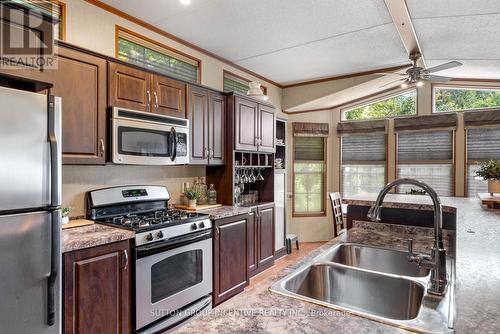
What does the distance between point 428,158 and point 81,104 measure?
5.05m

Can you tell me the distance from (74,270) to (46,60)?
137cm

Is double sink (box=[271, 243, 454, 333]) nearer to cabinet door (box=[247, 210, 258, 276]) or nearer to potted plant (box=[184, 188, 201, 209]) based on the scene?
potted plant (box=[184, 188, 201, 209])

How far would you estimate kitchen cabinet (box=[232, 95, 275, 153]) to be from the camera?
3521mm

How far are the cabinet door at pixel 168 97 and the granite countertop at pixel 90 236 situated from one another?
3.72 ft

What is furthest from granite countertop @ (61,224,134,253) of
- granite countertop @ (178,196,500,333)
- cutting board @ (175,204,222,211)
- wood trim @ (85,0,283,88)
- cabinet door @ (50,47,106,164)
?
wood trim @ (85,0,283,88)

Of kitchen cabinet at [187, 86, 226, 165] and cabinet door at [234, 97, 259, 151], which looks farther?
cabinet door at [234, 97, 259, 151]

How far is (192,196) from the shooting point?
323 centimetres

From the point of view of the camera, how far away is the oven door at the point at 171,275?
2187 millimetres

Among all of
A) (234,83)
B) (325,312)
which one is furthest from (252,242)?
(325,312)

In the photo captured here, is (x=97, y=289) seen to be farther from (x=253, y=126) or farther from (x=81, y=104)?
(x=253, y=126)

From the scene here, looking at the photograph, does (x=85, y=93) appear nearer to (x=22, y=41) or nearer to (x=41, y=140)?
(x=22, y=41)

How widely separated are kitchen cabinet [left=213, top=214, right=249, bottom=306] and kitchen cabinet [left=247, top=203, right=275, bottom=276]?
0.73ft

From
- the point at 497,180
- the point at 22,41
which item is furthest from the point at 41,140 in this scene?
the point at 497,180

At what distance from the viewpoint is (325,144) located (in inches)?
221
